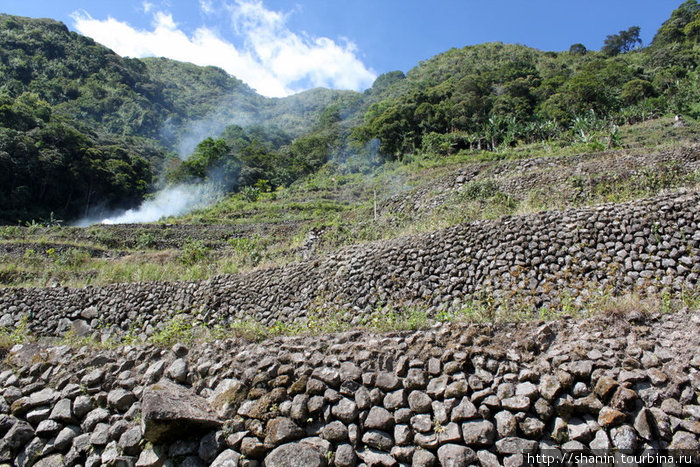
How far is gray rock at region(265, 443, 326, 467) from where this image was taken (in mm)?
2971

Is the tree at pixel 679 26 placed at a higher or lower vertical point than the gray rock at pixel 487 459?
higher

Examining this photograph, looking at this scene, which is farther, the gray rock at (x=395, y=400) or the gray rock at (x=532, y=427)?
the gray rock at (x=395, y=400)

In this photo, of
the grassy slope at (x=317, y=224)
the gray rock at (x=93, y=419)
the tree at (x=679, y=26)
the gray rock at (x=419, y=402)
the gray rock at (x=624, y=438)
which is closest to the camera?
the gray rock at (x=624, y=438)

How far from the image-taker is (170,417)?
3232 mm

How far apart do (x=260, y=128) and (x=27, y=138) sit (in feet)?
179

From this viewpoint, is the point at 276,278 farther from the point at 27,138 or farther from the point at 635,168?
the point at 27,138

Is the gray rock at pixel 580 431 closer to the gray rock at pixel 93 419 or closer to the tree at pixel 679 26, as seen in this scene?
the gray rock at pixel 93 419

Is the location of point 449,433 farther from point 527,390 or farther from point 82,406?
point 82,406

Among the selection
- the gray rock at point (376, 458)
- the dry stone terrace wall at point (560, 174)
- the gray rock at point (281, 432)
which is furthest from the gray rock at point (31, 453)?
the dry stone terrace wall at point (560, 174)

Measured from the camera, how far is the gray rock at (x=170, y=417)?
323 centimetres

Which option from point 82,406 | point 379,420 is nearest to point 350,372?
point 379,420

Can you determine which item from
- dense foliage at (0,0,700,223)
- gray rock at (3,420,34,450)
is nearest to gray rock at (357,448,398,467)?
gray rock at (3,420,34,450)

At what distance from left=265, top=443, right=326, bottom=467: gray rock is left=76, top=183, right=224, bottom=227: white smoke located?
145 feet

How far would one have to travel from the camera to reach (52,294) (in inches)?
483
